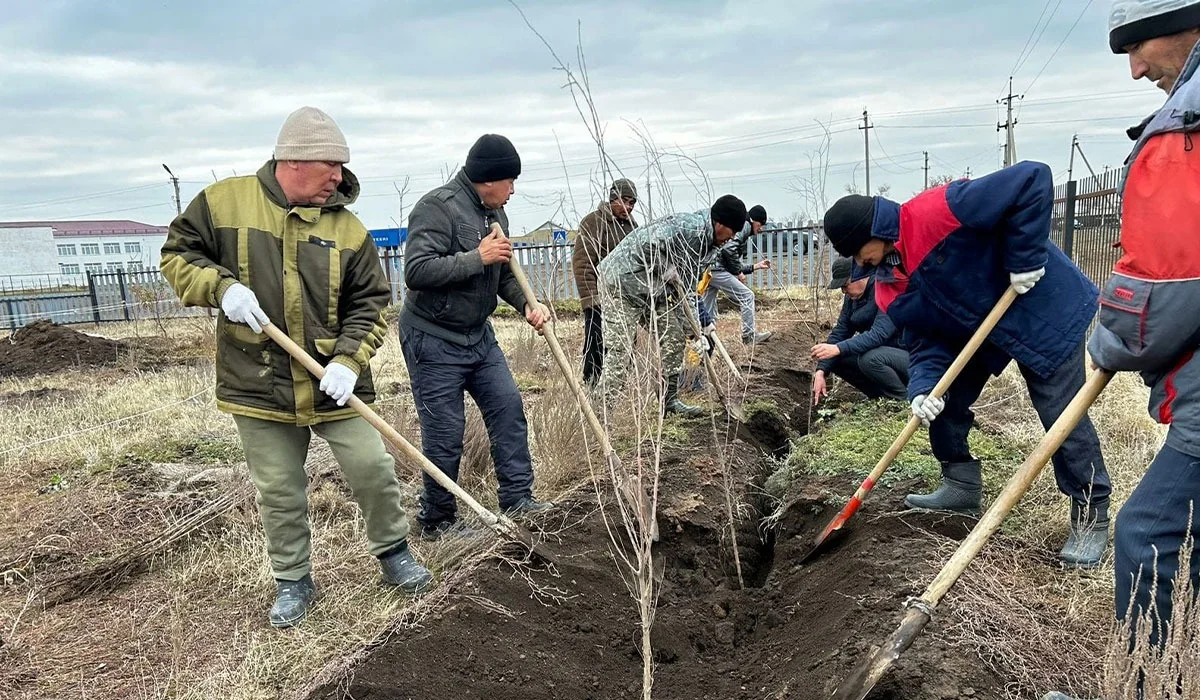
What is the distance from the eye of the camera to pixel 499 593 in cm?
314

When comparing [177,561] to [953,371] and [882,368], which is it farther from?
[882,368]

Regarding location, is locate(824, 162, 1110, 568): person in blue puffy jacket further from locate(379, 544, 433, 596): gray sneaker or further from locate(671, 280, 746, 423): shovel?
locate(379, 544, 433, 596): gray sneaker

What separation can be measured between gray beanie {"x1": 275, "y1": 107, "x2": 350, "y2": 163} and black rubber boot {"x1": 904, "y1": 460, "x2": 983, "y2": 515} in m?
3.15

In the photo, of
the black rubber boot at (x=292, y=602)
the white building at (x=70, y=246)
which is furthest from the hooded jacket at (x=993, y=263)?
the white building at (x=70, y=246)

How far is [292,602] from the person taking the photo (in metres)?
3.15

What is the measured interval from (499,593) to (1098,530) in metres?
2.49

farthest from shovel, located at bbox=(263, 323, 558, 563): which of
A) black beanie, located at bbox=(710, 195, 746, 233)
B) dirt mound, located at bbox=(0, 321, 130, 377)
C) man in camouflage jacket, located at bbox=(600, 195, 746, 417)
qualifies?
dirt mound, located at bbox=(0, 321, 130, 377)

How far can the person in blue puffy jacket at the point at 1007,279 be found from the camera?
3004 millimetres

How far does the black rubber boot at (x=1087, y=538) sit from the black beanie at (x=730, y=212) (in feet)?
8.56

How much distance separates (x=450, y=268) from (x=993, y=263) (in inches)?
92.6

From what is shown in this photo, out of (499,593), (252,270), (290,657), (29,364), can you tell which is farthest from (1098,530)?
(29,364)

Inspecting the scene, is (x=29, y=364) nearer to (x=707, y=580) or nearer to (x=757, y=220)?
(x=757, y=220)

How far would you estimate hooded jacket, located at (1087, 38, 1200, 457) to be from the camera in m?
1.75

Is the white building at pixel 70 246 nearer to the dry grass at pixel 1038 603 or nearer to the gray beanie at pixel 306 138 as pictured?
the gray beanie at pixel 306 138
